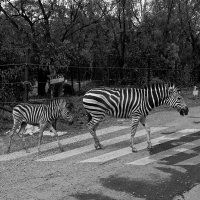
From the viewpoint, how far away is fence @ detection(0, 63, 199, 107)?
12.0m

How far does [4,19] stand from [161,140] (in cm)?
1215

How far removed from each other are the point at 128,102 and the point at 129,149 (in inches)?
46.1

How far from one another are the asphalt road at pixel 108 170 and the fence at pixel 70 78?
9.51 ft

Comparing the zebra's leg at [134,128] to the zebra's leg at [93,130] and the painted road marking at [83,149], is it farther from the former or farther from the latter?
the painted road marking at [83,149]

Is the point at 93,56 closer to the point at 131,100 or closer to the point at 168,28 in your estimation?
the point at 168,28

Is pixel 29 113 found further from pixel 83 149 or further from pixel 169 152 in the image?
pixel 169 152

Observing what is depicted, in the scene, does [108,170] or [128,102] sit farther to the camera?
[128,102]

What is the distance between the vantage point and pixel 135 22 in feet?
83.0

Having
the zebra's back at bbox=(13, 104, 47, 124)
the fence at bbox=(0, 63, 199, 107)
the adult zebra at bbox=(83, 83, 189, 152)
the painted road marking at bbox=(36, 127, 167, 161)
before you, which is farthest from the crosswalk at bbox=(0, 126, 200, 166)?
the fence at bbox=(0, 63, 199, 107)

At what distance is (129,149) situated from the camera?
29.4ft

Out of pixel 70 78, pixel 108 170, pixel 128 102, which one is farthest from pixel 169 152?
pixel 70 78

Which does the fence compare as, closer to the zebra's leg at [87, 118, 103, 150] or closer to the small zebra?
the small zebra

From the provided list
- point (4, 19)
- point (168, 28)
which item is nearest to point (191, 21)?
point (168, 28)

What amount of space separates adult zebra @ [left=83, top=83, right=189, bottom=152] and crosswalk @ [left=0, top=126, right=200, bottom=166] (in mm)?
479
